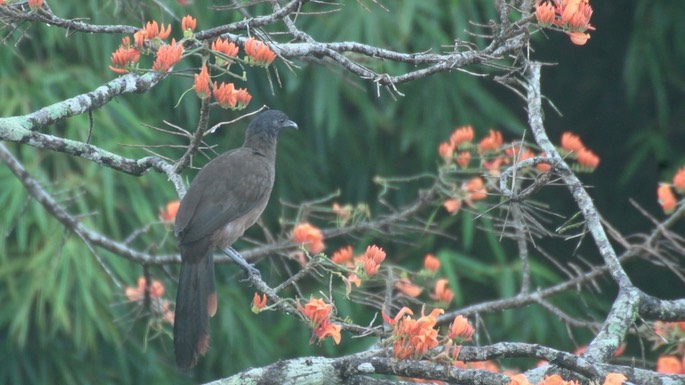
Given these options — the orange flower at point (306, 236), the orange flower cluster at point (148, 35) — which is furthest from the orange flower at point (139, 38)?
the orange flower at point (306, 236)

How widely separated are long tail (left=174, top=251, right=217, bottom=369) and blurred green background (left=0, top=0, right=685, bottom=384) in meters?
1.91

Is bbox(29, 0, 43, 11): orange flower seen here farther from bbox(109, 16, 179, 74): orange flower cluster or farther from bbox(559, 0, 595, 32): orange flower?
bbox(559, 0, 595, 32): orange flower

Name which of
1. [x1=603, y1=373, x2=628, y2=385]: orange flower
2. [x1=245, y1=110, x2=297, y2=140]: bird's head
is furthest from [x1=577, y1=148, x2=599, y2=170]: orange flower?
[x1=603, y1=373, x2=628, y2=385]: orange flower

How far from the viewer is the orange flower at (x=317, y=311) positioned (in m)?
2.46

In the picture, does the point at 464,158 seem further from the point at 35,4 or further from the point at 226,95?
the point at 35,4

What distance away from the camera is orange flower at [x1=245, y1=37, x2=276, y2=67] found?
2.63 m

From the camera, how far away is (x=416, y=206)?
149 inches

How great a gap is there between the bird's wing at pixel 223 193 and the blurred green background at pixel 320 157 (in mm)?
1488

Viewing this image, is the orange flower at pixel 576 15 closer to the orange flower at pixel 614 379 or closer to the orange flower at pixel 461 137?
the orange flower at pixel 614 379

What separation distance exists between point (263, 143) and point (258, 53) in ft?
5.10

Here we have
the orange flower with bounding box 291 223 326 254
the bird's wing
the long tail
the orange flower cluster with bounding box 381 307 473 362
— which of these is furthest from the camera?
the orange flower with bounding box 291 223 326 254

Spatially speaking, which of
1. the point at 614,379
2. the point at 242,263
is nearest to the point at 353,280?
the point at 614,379

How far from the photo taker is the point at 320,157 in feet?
21.5

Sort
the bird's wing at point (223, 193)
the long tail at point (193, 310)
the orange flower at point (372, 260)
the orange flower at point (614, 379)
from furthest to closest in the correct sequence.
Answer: the bird's wing at point (223, 193) < the long tail at point (193, 310) < the orange flower at point (372, 260) < the orange flower at point (614, 379)
